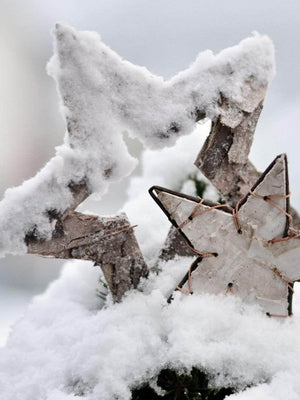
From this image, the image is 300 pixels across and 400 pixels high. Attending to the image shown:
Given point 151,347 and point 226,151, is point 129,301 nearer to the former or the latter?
point 151,347

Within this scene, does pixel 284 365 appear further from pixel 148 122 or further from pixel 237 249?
pixel 148 122

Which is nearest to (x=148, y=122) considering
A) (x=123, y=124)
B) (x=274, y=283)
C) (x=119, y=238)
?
(x=123, y=124)

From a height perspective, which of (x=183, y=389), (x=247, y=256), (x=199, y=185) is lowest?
(x=183, y=389)

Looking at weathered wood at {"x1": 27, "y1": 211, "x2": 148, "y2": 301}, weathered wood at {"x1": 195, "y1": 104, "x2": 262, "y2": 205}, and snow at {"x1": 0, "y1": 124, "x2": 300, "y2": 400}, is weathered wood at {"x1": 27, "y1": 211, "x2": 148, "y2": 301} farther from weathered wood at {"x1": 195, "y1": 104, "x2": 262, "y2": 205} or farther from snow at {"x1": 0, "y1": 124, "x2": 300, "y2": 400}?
weathered wood at {"x1": 195, "y1": 104, "x2": 262, "y2": 205}

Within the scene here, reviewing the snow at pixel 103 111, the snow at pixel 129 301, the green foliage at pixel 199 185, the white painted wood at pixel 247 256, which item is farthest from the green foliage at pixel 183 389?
the green foliage at pixel 199 185

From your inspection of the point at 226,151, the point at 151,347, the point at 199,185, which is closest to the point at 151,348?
the point at 151,347

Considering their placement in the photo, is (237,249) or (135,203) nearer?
(237,249)

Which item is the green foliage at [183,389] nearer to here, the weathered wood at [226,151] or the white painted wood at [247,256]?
the white painted wood at [247,256]
